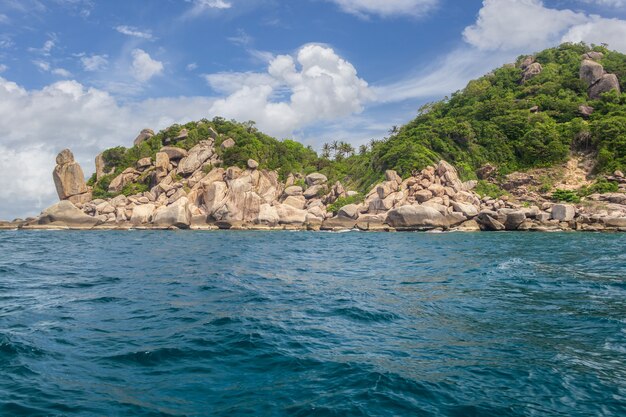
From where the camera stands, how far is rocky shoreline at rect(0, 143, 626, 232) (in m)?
44.9

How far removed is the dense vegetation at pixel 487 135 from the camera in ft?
198

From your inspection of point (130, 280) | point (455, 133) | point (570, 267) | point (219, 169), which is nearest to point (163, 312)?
point (130, 280)

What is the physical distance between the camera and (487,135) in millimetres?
67500

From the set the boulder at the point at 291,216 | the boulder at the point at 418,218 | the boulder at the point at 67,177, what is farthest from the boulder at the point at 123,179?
the boulder at the point at 418,218

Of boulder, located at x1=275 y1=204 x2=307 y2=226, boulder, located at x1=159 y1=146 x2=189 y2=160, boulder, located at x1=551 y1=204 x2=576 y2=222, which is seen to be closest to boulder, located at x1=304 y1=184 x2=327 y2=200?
boulder, located at x1=275 y1=204 x2=307 y2=226

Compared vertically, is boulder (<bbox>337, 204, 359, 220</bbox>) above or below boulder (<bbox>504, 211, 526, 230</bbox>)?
above

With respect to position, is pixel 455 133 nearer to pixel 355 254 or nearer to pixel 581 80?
pixel 581 80

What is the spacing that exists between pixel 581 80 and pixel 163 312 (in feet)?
276

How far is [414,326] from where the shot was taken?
340 inches

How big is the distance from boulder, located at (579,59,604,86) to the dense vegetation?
124cm

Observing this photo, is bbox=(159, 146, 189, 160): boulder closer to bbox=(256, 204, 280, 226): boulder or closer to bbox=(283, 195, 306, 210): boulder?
bbox=(283, 195, 306, 210): boulder

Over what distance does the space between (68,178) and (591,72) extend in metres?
89.5

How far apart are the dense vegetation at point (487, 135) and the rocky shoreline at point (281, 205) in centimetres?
360

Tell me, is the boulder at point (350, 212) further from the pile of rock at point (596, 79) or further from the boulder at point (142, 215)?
the pile of rock at point (596, 79)
